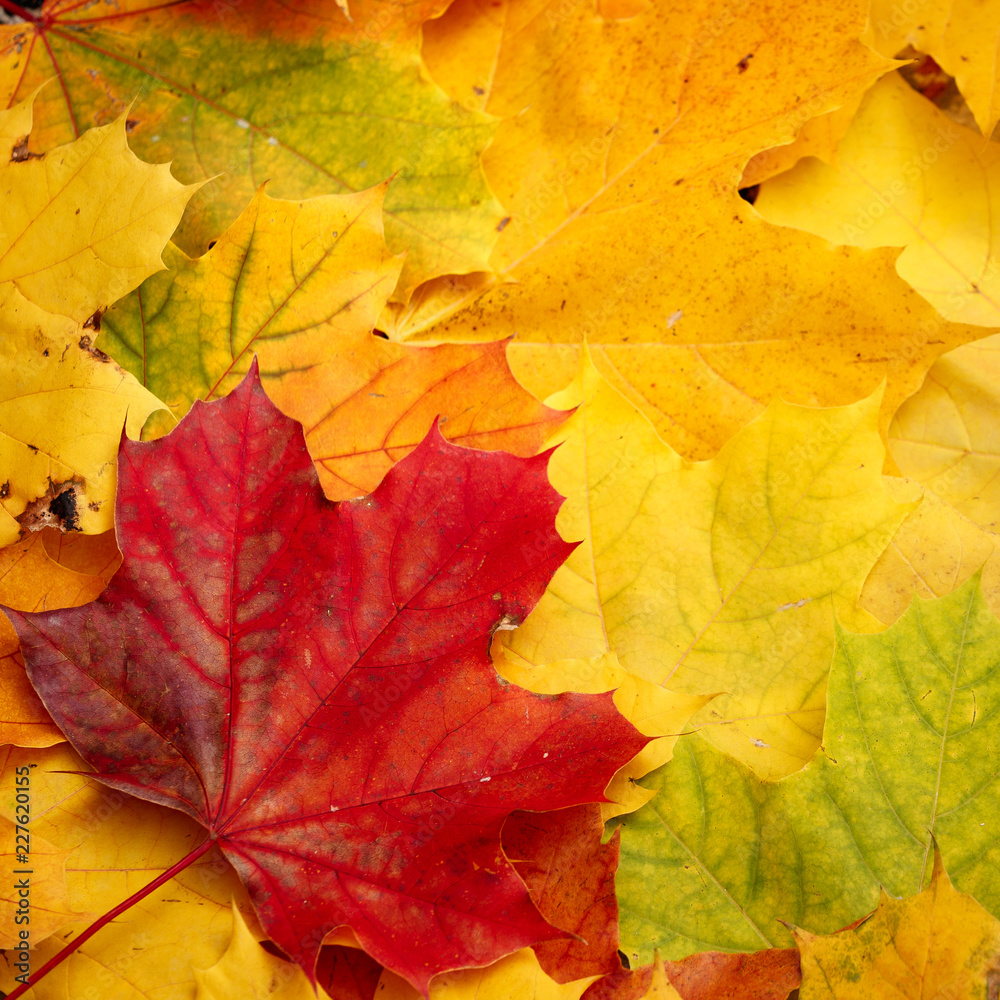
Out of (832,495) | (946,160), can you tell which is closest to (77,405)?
(832,495)

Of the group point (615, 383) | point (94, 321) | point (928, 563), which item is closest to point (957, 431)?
point (928, 563)

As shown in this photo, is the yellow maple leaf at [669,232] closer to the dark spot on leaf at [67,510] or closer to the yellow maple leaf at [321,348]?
the yellow maple leaf at [321,348]

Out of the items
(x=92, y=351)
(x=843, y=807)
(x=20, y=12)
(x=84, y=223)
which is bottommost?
(x=843, y=807)

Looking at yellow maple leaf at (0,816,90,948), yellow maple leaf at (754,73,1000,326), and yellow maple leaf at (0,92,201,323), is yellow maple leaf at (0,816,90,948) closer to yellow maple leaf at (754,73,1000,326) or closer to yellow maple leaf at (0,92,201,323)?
yellow maple leaf at (0,92,201,323)

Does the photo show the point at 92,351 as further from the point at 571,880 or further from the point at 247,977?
the point at 571,880

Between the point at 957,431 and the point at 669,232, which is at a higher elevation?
the point at 669,232
